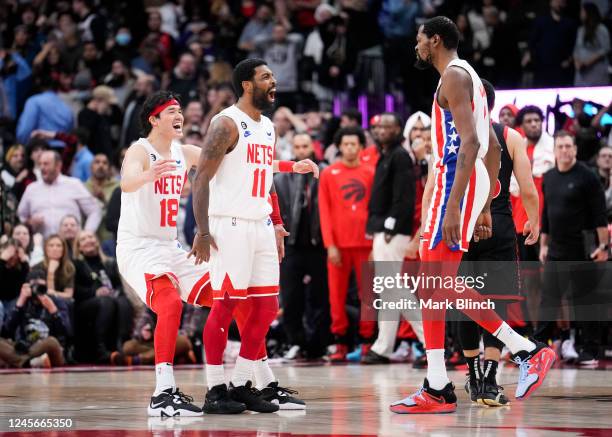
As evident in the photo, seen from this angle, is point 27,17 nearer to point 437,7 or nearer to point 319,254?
point 437,7

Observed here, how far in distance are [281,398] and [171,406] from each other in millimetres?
755

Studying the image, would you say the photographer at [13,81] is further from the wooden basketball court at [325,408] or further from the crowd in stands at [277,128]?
the wooden basketball court at [325,408]

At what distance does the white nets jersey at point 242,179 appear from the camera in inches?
273

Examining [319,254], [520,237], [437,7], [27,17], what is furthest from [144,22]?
[520,237]

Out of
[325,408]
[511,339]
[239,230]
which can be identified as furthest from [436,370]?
[239,230]

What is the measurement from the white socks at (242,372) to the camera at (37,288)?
5254 millimetres

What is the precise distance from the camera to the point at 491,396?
23.4ft

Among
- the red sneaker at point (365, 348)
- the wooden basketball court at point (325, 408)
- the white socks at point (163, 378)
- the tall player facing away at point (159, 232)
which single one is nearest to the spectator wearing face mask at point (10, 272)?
the wooden basketball court at point (325, 408)

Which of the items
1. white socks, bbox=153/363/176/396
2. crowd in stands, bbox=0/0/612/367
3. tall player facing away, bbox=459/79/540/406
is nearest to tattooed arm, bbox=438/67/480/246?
tall player facing away, bbox=459/79/540/406

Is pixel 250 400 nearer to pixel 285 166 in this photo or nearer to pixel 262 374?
pixel 262 374

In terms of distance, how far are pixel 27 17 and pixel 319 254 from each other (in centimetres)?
818

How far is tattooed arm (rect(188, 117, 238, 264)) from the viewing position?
6.75 m

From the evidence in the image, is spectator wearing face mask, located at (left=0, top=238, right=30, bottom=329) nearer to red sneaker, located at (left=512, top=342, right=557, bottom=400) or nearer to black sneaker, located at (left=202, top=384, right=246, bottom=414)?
black sneaker, located at (left=202, top=384, right=246, bottom=414)

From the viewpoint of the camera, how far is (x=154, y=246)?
280 inches
